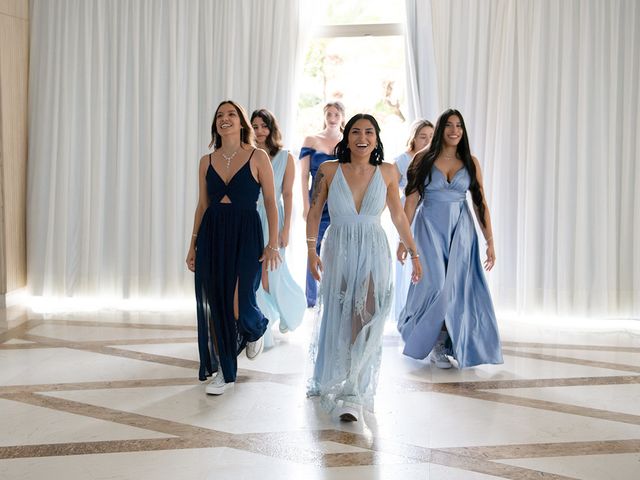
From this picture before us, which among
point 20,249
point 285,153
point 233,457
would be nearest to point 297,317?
point 285,153

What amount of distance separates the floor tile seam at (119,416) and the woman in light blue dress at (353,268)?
26.4 inches

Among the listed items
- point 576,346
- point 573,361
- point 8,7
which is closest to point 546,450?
point 573,361

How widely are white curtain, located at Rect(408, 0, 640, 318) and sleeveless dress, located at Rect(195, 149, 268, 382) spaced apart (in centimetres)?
269

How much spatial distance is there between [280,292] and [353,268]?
1.74 m

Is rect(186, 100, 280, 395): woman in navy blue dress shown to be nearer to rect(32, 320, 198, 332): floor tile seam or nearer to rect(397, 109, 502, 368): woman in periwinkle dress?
rect(397, 109, 502, 368): woman in periwinkle dress

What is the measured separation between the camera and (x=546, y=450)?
3240 millimetres

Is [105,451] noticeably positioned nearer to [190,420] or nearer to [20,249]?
[190,420]

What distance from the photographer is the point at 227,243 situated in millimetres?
4102

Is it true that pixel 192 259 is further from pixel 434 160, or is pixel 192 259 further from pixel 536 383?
pixel 536 383

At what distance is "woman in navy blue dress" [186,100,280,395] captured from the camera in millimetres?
4082

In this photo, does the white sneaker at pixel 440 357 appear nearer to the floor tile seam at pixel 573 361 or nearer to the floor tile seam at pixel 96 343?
the floor tile seam at pixel 573 361

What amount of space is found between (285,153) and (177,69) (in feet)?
6.12

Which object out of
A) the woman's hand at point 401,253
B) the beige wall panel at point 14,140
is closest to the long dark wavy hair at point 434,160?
the woman's hand at point 401,253

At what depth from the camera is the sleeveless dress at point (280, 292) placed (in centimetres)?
529
